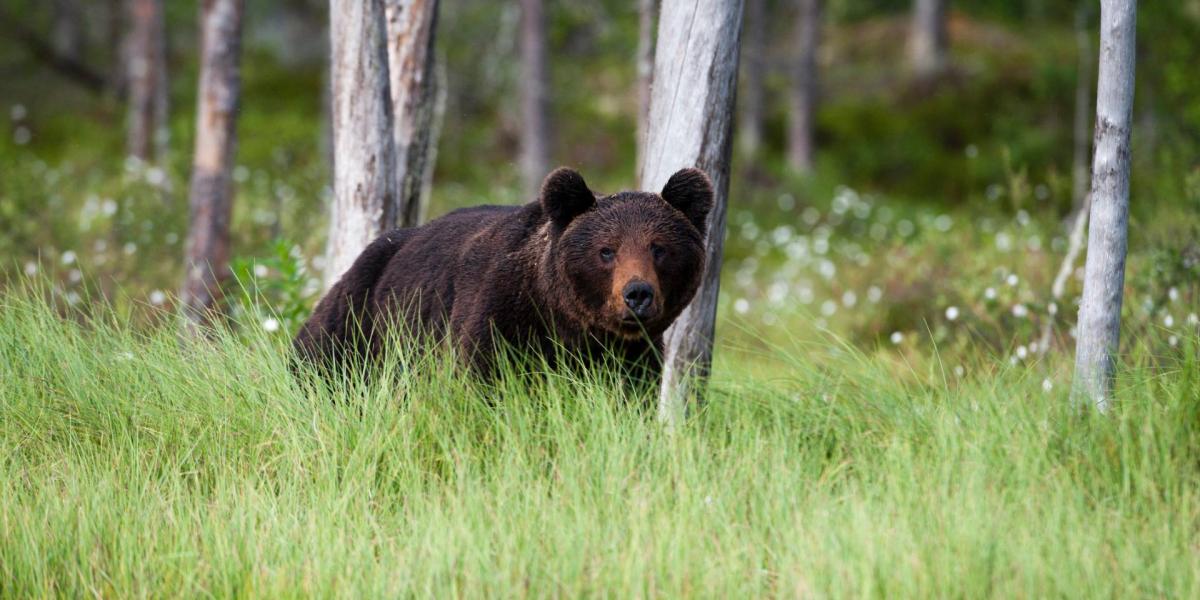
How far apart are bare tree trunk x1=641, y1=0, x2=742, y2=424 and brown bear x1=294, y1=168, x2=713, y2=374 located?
626 mm

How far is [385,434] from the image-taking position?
14.5 ft

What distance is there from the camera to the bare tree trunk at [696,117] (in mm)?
5730

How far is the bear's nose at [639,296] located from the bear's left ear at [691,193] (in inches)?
24.1

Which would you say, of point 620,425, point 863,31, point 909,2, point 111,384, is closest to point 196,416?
point 111,384

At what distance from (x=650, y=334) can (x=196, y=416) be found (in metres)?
1.80

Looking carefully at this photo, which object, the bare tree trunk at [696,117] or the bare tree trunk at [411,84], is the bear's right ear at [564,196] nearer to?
the bare tree trunk at [696,117]

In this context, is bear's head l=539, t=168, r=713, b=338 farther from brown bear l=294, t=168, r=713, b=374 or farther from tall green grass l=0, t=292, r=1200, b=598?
tall green grass l=0, t=292, r=1200, b=598

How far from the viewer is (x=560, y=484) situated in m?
4.32

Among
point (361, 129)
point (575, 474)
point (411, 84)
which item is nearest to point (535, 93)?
point (411, 84)

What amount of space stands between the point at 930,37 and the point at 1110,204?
21147 millimetres

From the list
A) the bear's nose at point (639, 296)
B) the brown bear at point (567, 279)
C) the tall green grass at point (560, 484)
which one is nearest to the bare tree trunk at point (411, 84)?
the brown bear at point (567, 279)

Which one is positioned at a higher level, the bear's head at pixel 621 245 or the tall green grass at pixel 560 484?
the bear's head at pixel 621 245

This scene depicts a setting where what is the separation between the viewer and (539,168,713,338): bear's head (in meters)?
4.85

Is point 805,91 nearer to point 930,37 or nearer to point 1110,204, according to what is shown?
point 930,37
